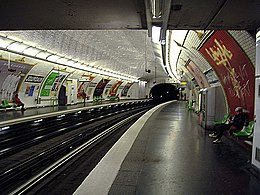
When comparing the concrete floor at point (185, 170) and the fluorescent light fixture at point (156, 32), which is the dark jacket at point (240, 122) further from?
the fluorescent light fixture at point (156, 32)

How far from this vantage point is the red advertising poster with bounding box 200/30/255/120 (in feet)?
19.0

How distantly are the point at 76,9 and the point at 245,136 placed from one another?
4.72m

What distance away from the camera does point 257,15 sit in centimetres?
359

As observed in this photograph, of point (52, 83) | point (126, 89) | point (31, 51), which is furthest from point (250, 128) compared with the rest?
point (126, 89)

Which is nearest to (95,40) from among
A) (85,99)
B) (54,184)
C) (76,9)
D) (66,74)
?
(54,184)

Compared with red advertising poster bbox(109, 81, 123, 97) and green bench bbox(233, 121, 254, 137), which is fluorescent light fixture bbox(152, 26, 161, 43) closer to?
green bench bbox(233, 121, 254, 137)

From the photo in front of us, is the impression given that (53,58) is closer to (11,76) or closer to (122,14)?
(11,76)

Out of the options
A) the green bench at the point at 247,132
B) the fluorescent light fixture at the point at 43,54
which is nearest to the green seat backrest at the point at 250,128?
the green bench at the point at 247,132

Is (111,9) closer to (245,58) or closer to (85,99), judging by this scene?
(245,58)

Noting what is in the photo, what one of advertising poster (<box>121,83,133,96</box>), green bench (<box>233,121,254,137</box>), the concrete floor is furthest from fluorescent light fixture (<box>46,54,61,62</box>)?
advertising poster (<box>121,83,133,96</box>)

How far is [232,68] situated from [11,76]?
11979 millimetres

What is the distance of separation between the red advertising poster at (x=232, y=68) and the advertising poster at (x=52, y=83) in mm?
12974

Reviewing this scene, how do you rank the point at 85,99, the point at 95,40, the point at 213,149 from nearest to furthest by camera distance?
1. the point at 213,149
2. the point at 95,40
3. the point at 85,99

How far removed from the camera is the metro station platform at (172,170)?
11.1 feet
